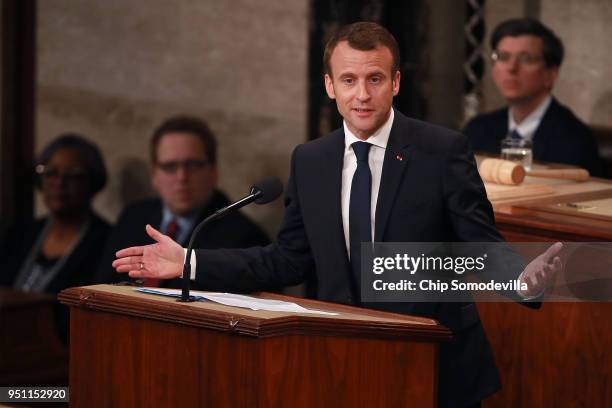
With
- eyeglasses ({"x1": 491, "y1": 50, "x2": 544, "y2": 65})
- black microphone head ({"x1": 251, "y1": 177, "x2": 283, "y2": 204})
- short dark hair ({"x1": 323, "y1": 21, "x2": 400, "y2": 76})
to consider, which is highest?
eyeglasses ({"x1": 491, "y1": 50, "x2": 544, "y2": 65})

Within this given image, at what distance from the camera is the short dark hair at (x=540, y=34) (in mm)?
5164

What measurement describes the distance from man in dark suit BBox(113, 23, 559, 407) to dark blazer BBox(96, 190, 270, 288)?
1882mm

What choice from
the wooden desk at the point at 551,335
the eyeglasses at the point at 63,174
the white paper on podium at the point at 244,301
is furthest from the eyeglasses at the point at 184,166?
the white paper on podium at the point at 244,301

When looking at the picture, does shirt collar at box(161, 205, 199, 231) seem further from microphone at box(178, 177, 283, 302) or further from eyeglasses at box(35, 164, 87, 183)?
microphone at box(178, 177, 283, 302)

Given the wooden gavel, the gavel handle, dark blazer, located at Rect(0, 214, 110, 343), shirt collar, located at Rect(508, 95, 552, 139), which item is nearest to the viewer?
the wooden gavel

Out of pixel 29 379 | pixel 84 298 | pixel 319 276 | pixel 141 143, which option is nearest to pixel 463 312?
pixel 319 276

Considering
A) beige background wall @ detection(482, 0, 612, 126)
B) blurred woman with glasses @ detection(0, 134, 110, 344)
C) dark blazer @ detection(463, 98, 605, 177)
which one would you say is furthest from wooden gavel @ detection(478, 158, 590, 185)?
blurred woman with glasses @ detection(0, 134, 110, 344)

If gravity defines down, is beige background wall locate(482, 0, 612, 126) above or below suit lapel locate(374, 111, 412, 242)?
above

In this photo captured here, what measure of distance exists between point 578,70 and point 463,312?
10.2 ft

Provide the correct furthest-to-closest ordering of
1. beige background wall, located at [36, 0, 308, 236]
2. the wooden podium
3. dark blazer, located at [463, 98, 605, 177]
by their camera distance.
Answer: beige background wall, located at [36, 0, 308, 236] → dark blazer, located at [463, 98, 605, 177] → the wooden podium

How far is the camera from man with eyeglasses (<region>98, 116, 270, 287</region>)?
204 inches

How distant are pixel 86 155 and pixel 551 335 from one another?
10.1 feet

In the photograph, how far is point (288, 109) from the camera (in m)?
6.39

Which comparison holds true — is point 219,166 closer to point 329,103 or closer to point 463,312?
point 329,103
